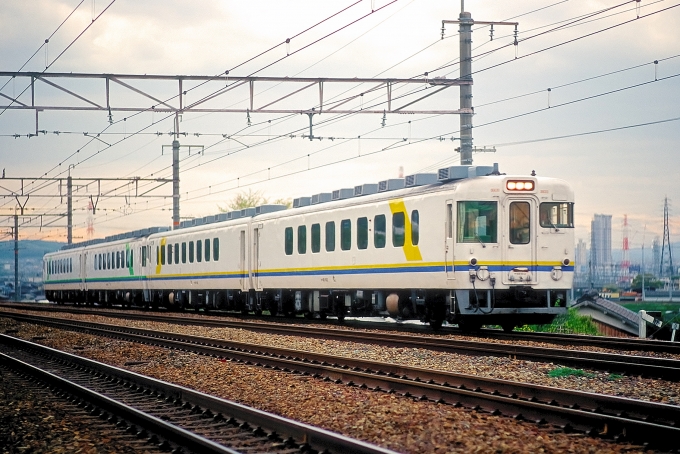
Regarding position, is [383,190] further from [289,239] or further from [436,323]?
[289,239]

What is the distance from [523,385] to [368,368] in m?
3.55

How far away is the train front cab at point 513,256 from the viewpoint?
19.3 m

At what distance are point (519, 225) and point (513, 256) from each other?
692 millimetres

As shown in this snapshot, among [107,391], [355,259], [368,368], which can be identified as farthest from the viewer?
[355,259]

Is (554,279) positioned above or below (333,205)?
below

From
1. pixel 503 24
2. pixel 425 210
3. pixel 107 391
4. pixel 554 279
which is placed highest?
pixel 503 24

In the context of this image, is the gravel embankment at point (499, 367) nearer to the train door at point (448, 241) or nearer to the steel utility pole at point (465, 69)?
the train door at point (448, 241)

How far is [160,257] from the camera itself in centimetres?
4050

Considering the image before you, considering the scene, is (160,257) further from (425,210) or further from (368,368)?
(368,368)

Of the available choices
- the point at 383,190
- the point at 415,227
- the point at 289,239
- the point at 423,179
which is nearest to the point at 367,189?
the point at 383,190

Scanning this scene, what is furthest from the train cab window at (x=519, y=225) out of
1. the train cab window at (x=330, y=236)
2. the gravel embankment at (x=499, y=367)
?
the train cab window at (x=330, y=236)

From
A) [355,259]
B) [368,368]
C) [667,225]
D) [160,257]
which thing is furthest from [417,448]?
[667,225]

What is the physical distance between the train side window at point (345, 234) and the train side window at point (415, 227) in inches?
129

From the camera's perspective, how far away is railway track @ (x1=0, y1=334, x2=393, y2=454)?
837 cm
